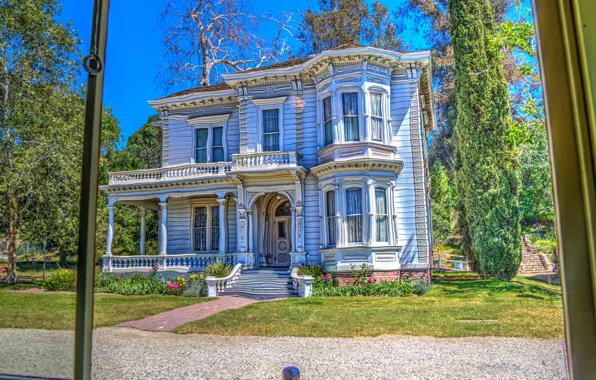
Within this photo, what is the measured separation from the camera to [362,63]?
6.99 meters

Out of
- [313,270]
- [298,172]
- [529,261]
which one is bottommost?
[313,270]

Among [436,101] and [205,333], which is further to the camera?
[436,101]

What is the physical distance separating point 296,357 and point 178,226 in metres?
5.35

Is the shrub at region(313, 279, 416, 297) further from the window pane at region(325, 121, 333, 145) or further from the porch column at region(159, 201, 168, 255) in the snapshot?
the porch column at region(159, 201, 168, 255)

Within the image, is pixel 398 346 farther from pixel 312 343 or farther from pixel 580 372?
pixel 580 372

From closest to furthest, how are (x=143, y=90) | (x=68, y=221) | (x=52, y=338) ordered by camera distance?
(x=52, y=338), (x=68, y=221), (x=143, y=90)

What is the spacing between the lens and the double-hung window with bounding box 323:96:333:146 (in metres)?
7.34

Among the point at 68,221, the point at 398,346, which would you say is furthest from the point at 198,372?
the point at 68,221

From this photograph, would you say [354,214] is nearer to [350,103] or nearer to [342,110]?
[342,110]

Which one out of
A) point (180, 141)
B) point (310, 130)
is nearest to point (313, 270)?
point (310, 130)

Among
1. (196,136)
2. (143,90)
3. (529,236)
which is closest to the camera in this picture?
(529,236)

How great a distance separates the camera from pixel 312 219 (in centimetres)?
734

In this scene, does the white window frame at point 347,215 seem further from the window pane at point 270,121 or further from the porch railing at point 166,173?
the porch railing at point 166,173

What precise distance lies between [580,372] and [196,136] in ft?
27.9
